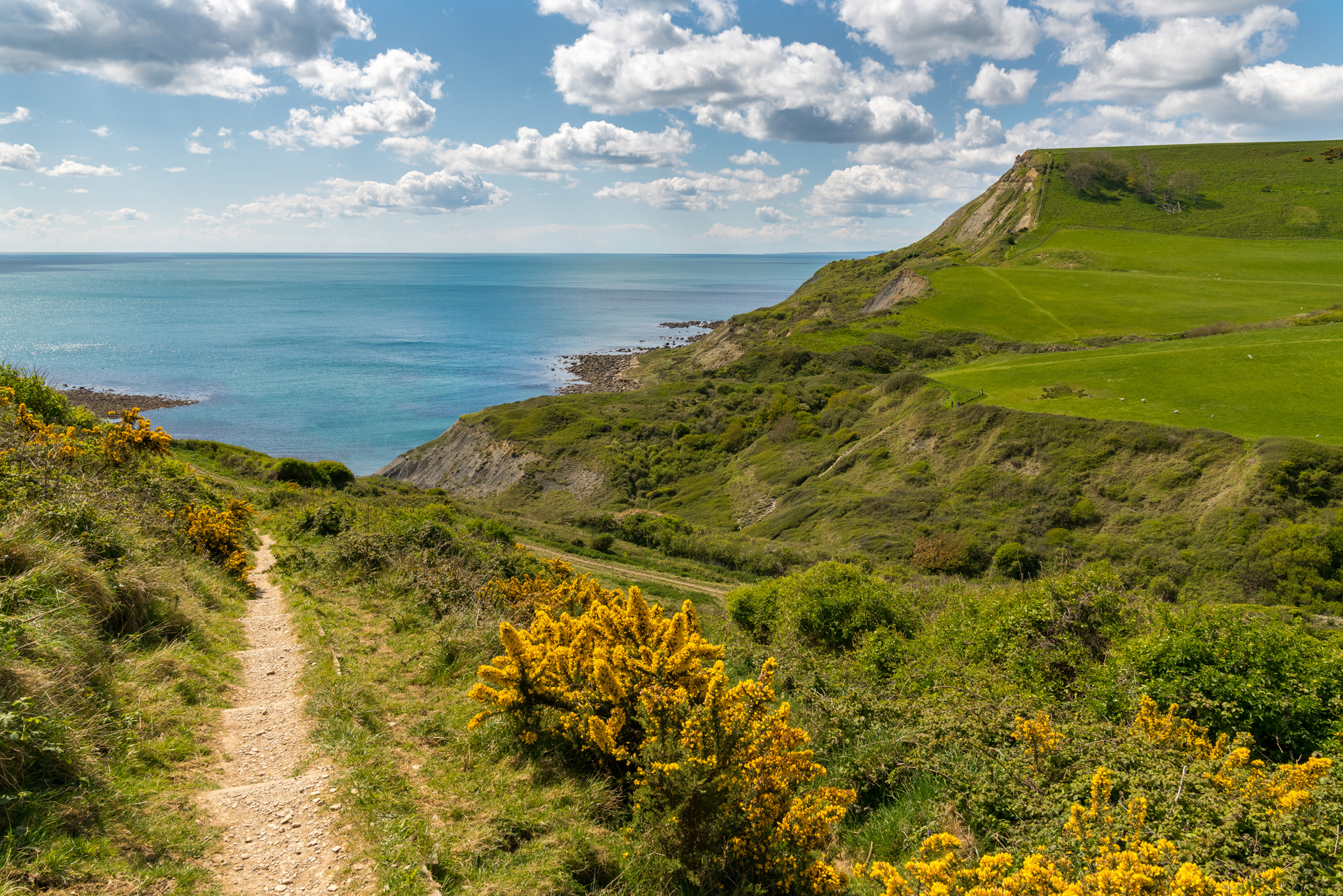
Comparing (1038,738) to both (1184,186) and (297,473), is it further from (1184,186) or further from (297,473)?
(1184,186)

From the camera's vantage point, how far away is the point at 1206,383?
32312 mm

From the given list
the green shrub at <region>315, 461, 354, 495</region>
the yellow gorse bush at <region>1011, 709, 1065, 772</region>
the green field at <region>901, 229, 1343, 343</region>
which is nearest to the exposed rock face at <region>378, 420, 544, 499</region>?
the green shrub at <region>315, 461, 354, 495</region>

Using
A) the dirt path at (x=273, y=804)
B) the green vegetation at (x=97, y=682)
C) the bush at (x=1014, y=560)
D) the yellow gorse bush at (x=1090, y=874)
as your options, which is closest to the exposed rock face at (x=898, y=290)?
the bush at (x=1014, y=560)

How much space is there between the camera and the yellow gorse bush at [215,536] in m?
13.4

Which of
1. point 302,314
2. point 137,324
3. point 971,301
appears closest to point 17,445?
point 971,301

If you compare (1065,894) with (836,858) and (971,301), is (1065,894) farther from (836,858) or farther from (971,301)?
(971,301)

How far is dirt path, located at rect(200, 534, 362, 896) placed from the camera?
479cm

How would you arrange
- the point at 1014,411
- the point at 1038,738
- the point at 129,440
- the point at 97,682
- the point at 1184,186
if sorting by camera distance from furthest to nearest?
1. the point at 1184,186
2. the point at 1014,411
3. the point at 129,440
4. the point at 1038,738
5. the point at 97,682

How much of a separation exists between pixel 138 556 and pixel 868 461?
37.0 metres

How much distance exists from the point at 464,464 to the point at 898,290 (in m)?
57.0

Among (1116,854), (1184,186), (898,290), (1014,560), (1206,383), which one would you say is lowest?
(1014,560)

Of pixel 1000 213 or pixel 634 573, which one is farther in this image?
pixel 1000 213

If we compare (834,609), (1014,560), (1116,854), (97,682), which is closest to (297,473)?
(834,609)

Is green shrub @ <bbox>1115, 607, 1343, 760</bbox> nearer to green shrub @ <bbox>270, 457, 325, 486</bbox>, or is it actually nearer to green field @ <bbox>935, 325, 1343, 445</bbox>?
green field @ <bbox>935, 325, 1343, 445</bbox>
